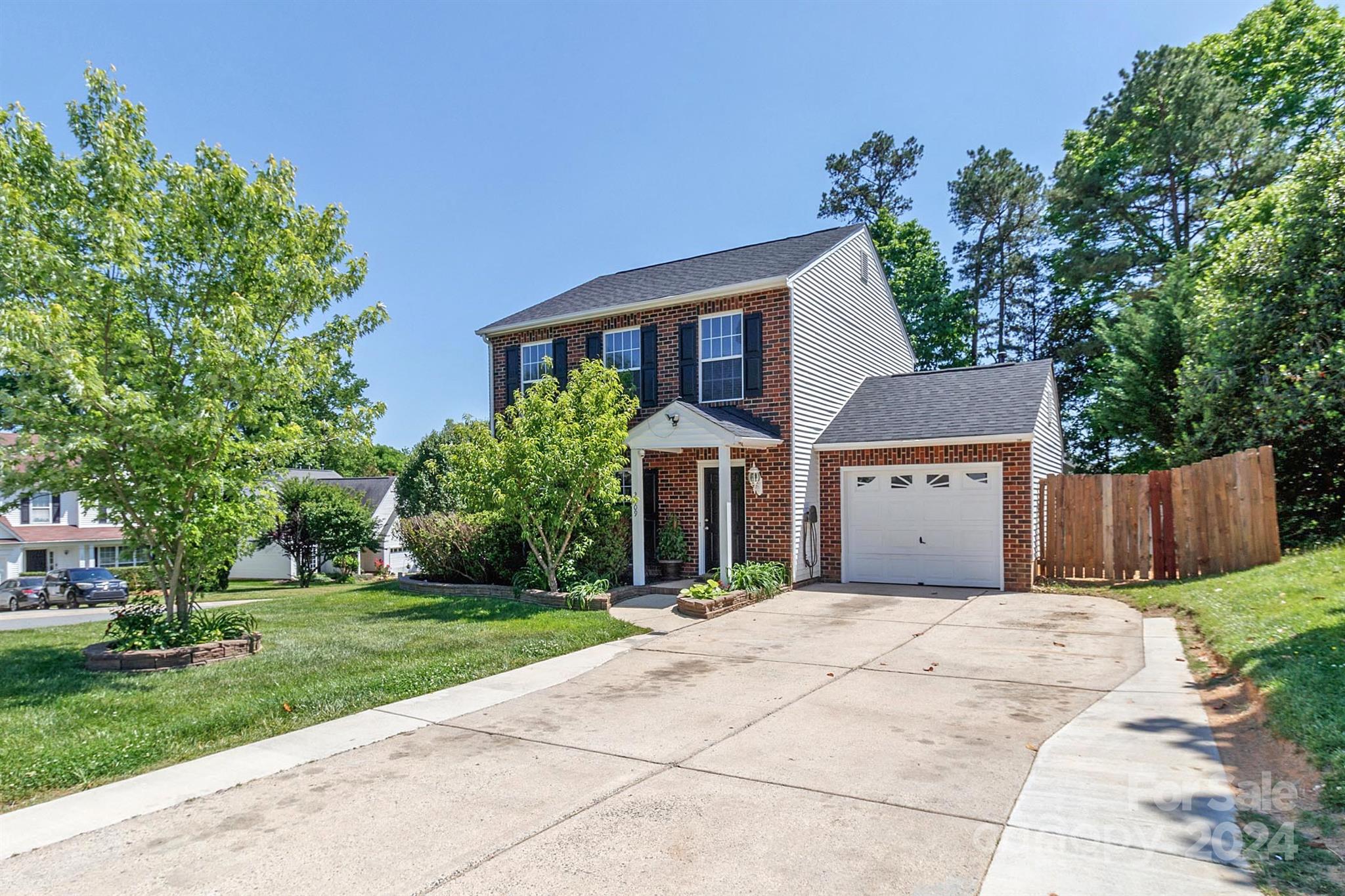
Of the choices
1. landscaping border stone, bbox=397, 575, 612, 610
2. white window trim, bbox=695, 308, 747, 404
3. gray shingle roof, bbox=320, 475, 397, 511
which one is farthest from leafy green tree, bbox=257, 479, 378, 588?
white window trim, bbox=695, 308, 747, 404

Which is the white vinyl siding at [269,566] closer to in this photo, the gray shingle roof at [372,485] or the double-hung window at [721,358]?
the gray shingle roof at [372,485]

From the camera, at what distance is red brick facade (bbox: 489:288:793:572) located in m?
13.3

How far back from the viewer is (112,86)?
7.60 meters

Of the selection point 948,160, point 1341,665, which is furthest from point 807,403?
point 948,160

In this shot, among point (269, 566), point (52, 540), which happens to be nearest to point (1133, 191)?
Answer: point (269, 566)

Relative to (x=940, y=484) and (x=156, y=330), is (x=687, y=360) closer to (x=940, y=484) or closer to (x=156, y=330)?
(x=940, y=484)

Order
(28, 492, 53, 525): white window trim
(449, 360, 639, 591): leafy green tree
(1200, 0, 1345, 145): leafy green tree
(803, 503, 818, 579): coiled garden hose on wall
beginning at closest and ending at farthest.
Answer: (449, 360, 639, 591): leafy green tree < (803, 503, 818, 579): coiled garden hose on wall < (1200, 0, 1345, 145): leafy green tree < (28, 492, 53, 525): white window trim

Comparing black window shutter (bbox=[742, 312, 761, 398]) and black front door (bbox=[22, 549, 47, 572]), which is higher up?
black window shutter (bbox=[742, 312, 761, 398])

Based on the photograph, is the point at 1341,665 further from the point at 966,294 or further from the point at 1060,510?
the point at 966,294

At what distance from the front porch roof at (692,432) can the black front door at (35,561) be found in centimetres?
3527

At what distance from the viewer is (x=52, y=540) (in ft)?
105

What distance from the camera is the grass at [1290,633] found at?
14.0 feet

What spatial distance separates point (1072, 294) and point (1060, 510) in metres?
19.3

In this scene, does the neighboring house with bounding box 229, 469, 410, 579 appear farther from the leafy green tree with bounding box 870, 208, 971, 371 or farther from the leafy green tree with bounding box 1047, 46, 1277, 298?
the leafy green tree with bounding box 1047, 46, 1277, 298
